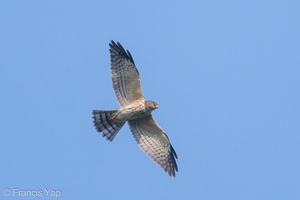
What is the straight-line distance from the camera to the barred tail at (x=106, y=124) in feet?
59.3

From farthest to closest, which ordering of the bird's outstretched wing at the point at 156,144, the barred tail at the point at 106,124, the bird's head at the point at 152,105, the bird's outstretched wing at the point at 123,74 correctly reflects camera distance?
the bird's outstretched wing at the point at 156,144 < the barred tail at the point at 106,124 < the bird's outstretched wing at the point at 123,74 < the bird's head at the point at 152,105

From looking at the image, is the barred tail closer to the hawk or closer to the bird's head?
the hawk

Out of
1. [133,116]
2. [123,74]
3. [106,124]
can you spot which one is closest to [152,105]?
[133,116]

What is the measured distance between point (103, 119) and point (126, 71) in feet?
4.75

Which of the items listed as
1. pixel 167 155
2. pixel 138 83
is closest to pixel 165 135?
pixel 167 155

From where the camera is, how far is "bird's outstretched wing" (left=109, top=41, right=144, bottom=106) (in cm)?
1773

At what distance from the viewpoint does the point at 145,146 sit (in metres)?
18.6

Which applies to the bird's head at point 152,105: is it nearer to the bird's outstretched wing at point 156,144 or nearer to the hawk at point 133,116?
the hawk at point 133,116

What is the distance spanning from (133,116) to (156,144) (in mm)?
1228

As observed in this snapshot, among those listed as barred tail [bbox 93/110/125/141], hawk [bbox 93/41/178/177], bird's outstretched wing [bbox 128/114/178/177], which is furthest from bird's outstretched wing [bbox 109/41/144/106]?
bird's outstretched wing [bbox 128/114/178/177]

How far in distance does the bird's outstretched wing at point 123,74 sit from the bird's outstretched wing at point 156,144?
3.21ft

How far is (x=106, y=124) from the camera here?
18234 millimetres

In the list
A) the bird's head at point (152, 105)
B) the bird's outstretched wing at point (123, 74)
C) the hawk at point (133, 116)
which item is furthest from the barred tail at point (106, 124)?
the bird's head at point (152, 105)

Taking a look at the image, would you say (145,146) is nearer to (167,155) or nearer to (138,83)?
(167,155)
